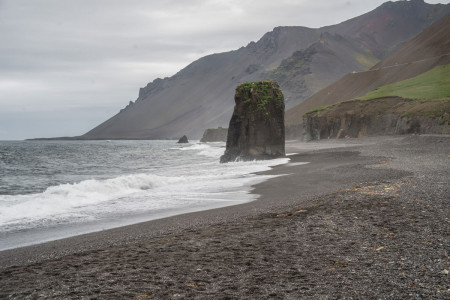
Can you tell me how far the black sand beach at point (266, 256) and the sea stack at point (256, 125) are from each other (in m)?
26.2

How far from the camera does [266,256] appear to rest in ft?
22.2

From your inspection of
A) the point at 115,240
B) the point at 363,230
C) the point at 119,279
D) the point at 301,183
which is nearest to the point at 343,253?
the point at 363,230

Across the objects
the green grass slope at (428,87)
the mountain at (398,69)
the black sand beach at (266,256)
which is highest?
the mountain at (398,69)

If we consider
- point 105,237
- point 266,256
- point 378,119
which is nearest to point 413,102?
point 378,119

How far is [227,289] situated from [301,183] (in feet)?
42.0

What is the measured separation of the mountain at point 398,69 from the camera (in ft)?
353

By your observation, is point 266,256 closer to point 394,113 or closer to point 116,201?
point 116,201

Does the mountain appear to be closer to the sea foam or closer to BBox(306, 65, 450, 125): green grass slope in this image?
BBox(306, 65, 450, 125): green grass slope

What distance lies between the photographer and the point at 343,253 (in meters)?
6.46

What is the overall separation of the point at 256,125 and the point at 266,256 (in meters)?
31.7

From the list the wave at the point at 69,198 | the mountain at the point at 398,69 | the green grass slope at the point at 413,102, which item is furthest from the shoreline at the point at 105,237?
the mountain at the point at 398,69

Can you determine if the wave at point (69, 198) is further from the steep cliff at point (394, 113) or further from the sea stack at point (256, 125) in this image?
the steep cliff at point (394, 113)

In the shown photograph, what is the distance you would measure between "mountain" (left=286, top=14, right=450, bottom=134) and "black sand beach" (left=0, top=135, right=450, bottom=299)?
344 ft

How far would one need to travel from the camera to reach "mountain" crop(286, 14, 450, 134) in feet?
353
